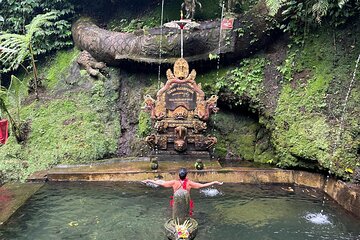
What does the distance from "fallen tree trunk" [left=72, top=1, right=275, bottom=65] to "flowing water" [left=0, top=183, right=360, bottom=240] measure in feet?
17.4

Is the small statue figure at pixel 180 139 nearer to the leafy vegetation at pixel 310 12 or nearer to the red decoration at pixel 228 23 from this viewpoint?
the red decoration at pixel 228 23

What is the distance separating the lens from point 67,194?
32.2 feet

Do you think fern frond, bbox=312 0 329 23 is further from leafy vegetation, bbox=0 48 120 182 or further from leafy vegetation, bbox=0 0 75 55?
leafy vegetation, bbox=0 0 75 55

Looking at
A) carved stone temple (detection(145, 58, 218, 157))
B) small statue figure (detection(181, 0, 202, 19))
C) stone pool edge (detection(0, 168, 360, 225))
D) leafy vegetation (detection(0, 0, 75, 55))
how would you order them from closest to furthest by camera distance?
stone pool edge (detection(0, 168, 360, 225)) < carved stone temple (detection(145, 58, 218, 157)) < small statue figure (detection(181, 0, 202, 19)) < leafy vegetation (detection(0, 0, 75, 55))

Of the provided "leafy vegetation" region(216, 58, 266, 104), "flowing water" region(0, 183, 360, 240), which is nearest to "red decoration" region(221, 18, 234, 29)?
"leafy vegetation" region(216, 58, 266, 104)

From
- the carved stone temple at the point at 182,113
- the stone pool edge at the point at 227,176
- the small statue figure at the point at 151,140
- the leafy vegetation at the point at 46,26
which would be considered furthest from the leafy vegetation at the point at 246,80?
the leafy vegetation at the point at 46,26

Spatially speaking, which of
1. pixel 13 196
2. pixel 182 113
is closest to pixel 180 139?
pixel 182 113

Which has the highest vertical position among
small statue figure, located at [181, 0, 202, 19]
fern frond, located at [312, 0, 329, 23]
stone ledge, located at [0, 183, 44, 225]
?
small statue figure, located at [181, 0, 202, 19]

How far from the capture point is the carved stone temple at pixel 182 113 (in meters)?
11.9

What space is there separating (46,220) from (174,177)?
147 inches

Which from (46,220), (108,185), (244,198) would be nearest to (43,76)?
(108,185)

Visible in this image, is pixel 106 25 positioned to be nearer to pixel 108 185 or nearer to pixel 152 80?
pixel 152 80

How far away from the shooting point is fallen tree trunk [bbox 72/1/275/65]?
42.3 feet

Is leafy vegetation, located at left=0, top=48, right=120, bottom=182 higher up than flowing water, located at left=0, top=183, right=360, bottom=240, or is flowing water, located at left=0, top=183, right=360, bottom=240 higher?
leafy vegetation, located at left=0, top=48, right=120, bottom=182
